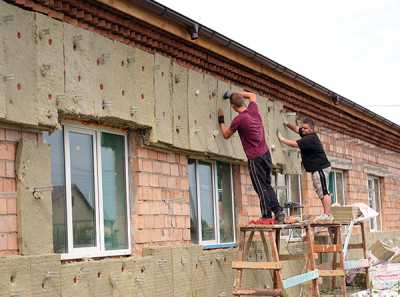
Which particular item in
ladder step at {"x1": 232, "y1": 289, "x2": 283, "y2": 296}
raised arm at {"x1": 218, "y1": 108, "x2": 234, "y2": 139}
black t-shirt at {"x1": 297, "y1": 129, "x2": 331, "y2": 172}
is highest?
raised arm at {"x1": 218, "y1": 108, "x2": 234, "y2": 139}

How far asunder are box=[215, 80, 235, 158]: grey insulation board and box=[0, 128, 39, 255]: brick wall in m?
3.62

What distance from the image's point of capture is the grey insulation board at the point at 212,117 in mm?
8742

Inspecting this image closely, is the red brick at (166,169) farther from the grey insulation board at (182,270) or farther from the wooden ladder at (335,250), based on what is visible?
the wooden ladder at (335,250)

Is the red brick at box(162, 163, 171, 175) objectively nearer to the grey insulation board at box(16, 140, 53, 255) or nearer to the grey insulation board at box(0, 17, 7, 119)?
the grey insulation board at box(16, 140, 53, 255)

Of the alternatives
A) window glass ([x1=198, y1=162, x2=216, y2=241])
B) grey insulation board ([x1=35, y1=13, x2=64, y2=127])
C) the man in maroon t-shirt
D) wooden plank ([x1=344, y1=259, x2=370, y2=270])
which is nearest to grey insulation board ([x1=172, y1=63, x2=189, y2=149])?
the man in maroon t-shirt

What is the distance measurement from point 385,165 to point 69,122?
13201 millimetres

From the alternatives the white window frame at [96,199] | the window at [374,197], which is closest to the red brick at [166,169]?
the white window frame at [96,199]

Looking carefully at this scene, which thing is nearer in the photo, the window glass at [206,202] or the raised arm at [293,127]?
the window glass at [206,202]

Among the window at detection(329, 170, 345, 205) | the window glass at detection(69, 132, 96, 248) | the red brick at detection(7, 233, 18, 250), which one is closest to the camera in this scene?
the red brick at detection(7, 233, 18, 250)

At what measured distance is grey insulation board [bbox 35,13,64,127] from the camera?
19.5ft

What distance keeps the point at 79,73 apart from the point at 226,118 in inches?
123

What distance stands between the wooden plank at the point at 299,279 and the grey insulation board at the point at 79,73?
306cm

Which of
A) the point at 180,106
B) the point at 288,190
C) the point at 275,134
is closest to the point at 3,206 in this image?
the point at 180,106

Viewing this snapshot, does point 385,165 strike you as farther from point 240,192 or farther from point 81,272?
point 81,272
